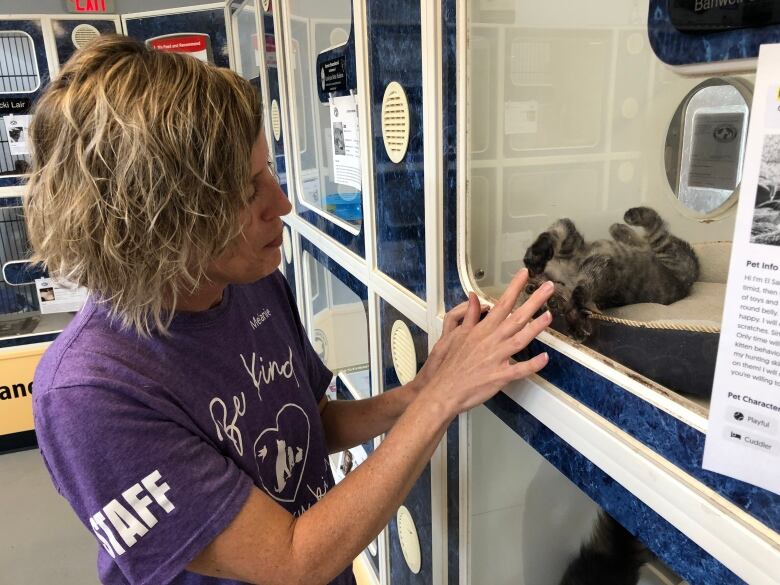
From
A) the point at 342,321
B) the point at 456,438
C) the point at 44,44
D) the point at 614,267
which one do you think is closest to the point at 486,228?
the point at 614,267

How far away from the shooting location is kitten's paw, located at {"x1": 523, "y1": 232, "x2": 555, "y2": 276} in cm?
79

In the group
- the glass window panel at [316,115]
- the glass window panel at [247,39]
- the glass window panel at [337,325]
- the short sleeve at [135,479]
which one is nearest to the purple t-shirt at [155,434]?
the short sleeve at [135,479]

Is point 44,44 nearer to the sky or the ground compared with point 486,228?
nearer to the sky

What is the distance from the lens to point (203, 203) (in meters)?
0.72

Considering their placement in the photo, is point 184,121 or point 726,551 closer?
point 726,551

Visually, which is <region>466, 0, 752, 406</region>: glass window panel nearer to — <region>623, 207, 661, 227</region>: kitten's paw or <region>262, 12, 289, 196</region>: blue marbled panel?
<region>623, 207, 661, 227</region>: kitten's paw

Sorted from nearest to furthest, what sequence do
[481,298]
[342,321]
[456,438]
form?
[481,298], [456,438], [342,321]

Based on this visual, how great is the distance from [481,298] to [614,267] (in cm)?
22

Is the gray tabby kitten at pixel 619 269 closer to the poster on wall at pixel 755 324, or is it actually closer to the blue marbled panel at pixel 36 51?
the poster on wall at pixel 755 324

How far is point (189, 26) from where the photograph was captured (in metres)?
2.70

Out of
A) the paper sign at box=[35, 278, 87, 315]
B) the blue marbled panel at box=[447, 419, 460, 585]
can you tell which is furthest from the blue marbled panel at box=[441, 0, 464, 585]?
the paper sign at box=[35, 278, 87, 315]

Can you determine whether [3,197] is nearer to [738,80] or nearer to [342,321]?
[342,321]

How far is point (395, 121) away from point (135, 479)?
72cm

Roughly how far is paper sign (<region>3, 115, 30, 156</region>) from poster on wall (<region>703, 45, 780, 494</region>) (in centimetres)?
300
